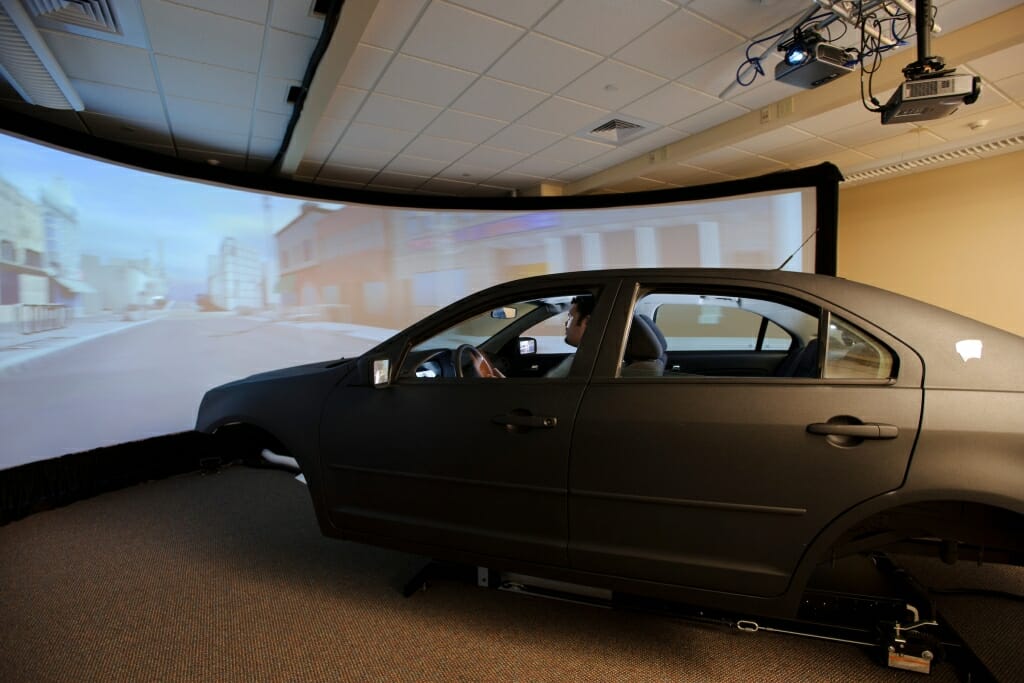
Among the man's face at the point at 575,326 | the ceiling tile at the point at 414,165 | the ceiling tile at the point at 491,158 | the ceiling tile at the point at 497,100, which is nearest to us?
the man's face at the point at 575,326

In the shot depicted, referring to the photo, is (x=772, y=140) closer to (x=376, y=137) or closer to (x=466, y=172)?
(x=466, y=172)

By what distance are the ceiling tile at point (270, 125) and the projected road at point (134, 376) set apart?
1649 mm

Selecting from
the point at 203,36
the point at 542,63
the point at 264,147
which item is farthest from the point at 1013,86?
the point at 264,147

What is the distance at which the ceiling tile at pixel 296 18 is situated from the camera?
236cm

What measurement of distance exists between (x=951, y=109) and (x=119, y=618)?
467cm

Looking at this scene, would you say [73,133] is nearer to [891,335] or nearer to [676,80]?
[676,80]

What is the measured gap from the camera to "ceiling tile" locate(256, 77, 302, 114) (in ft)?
10.2

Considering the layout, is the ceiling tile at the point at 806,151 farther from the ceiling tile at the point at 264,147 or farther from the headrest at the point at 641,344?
the ceiling tile at the point at 264,147

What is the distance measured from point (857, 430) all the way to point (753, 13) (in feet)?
8.24

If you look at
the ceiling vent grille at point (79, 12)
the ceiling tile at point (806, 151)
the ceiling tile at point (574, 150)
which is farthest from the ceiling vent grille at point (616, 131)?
the ceiling vent grille at point (79, 12)

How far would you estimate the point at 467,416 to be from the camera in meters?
1.64

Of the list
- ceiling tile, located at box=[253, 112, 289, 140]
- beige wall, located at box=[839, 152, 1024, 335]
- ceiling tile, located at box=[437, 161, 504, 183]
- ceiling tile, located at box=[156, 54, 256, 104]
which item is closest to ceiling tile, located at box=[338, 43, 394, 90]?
ceiling tile, located at box=[156, 54, 256, 104]

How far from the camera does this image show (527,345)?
2.74 m

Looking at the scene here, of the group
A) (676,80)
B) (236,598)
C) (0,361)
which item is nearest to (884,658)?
(236,598)
